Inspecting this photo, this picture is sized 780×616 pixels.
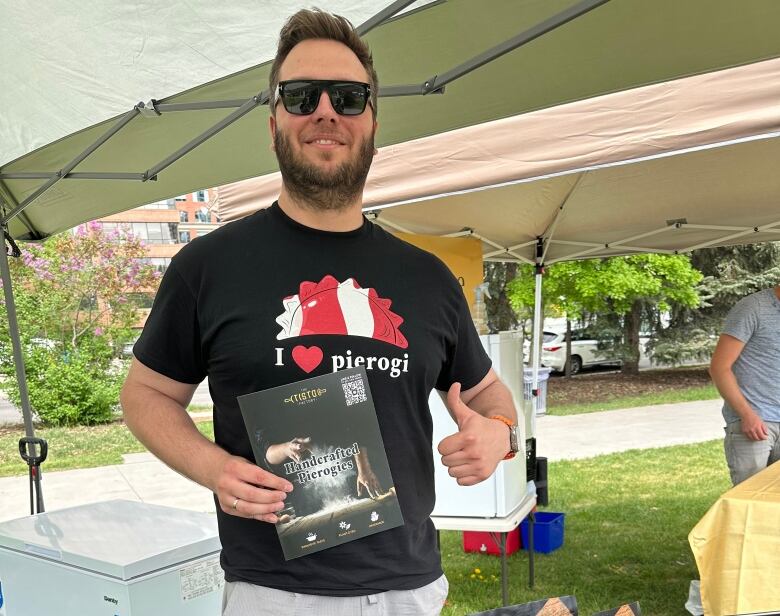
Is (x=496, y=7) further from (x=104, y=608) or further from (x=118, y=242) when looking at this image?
(x=118, y=242)

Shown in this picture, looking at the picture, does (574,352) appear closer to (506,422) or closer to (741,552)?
(741,552)

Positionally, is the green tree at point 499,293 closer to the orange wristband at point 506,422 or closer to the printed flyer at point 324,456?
the orange wristband at point 506,422

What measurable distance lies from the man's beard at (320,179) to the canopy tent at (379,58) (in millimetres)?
419

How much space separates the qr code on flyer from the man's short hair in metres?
0.55

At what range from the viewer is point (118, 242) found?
1487 centimetres

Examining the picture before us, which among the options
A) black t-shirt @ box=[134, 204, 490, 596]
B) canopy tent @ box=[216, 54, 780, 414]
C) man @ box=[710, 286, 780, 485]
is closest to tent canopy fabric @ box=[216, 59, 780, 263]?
canopy tent @ box=[216, 54, 780, 414]

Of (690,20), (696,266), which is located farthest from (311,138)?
(696,266)

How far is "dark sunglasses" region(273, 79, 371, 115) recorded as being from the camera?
142 centimetres

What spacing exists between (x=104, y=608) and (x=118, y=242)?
1372 cm

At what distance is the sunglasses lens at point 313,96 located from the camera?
55.9 inches

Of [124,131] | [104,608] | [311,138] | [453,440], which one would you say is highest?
[124,131]

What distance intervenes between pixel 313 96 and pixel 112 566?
4.72 feet

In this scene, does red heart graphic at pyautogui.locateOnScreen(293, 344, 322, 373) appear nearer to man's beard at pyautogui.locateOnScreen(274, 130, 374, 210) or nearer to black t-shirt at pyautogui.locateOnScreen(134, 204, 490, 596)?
black t-shirt at pyautogui.locateOnScreen(134, 204, 490, 596)

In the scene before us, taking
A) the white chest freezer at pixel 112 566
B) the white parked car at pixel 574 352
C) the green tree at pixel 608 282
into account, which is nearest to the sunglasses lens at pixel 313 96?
the white chest freezer at pixel 112 566
